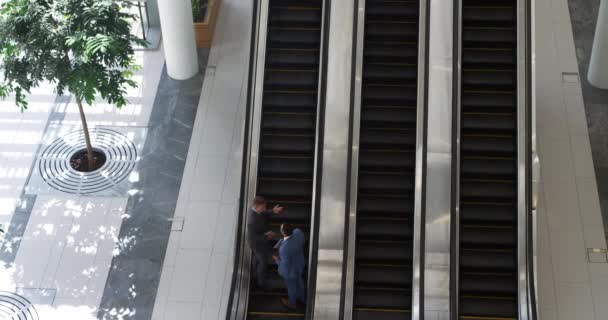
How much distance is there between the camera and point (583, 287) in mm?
12984

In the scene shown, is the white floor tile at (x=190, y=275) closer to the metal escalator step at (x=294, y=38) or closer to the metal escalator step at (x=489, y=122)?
the metal escalator step at (x=294, y=38)

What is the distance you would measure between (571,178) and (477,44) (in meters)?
2.79

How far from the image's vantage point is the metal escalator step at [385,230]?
41.0 ft

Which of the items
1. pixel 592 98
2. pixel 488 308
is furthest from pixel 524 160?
pixel 592 98

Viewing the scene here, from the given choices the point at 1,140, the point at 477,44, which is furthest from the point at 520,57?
the point at 1,140

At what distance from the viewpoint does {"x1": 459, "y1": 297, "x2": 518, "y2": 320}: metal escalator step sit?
1198cm

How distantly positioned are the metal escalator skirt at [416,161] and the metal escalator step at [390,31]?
0.74 metres

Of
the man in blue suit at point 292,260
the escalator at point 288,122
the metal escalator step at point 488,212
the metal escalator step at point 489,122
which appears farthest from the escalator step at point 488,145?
the man in blue suit at point 292,260

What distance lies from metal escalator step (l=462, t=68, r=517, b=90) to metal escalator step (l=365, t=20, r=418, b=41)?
108cm

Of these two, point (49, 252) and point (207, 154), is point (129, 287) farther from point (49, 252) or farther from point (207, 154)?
point (207, 154)

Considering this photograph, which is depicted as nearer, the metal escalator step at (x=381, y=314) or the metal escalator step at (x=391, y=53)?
the metal escalator step at (x=381, y=314)

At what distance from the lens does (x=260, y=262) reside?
11.9 meters

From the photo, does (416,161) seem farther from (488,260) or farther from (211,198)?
(211,198)

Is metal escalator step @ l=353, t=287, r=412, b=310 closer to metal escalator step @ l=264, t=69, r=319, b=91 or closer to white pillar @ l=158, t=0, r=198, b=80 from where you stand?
metal escalator step @ l=264, t=69, r=319, b=91
